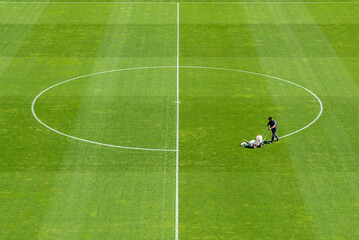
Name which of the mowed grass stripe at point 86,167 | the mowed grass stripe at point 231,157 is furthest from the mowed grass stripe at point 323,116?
the mowed grass stripe at point 86,167

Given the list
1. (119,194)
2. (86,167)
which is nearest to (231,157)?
(119,194)

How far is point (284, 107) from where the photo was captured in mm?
48375

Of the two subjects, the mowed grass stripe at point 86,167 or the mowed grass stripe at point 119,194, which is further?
the mowed grass stripe at point 86,167

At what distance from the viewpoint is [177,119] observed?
4656 centimetres

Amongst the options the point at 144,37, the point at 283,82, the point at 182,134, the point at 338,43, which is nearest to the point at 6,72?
the point at 144,37

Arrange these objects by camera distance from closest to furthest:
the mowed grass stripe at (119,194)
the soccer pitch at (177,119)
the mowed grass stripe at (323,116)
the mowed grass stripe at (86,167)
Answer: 1. the mowed grass stripe at (119,194)
2. the mowed grass stripe at (86,167)
3. the soccer pitch at (177,119)
4. the mowed grass stripe at (323,116)

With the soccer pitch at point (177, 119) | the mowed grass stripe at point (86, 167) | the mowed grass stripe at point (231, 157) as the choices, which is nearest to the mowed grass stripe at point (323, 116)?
the soccer pitch at point (177, 119)

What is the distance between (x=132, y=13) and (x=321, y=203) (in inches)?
1446

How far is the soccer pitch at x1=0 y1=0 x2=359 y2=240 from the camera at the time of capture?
117 ft

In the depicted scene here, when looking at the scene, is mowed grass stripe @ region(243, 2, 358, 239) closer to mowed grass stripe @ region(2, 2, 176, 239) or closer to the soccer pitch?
the soccer pitch

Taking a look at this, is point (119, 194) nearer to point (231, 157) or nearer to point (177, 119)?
point (231, 157)

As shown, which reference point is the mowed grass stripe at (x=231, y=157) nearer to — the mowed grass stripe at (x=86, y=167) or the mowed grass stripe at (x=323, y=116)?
the mowed grass stripe at (x=323, y=116)

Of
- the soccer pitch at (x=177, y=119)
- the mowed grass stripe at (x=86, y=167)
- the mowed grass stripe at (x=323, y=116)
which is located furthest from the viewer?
the mowed grass stripe at (x=323, y=116)

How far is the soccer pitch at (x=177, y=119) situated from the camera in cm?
3562
